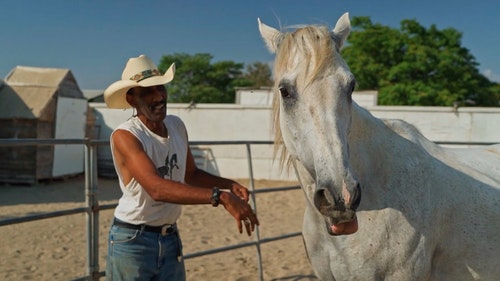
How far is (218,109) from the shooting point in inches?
536

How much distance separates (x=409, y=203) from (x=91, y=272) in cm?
199

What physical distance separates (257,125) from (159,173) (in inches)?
456

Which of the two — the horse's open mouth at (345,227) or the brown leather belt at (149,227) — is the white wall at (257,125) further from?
the horse's open mouth at (345,227)

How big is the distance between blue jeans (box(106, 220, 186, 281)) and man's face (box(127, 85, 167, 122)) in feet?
1.64

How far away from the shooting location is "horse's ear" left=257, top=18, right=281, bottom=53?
209 cm

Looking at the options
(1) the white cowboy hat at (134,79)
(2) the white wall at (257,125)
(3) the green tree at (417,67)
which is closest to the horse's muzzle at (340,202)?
(1) the white cowboy hat at (134,79)

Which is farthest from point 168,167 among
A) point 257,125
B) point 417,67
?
point 417,67

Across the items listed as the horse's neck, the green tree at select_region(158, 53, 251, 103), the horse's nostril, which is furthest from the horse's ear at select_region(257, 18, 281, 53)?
the green tree at select_region(158, 53, 251, 103)

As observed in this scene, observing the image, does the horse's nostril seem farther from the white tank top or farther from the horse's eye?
the white tank top

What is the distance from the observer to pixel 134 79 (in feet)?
6.56

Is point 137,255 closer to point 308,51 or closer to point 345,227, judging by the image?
point 345,227

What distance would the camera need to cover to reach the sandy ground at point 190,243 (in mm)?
4676

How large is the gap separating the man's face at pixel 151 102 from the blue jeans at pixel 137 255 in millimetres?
501

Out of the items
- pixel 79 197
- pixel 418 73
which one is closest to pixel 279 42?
pixel 79 197
